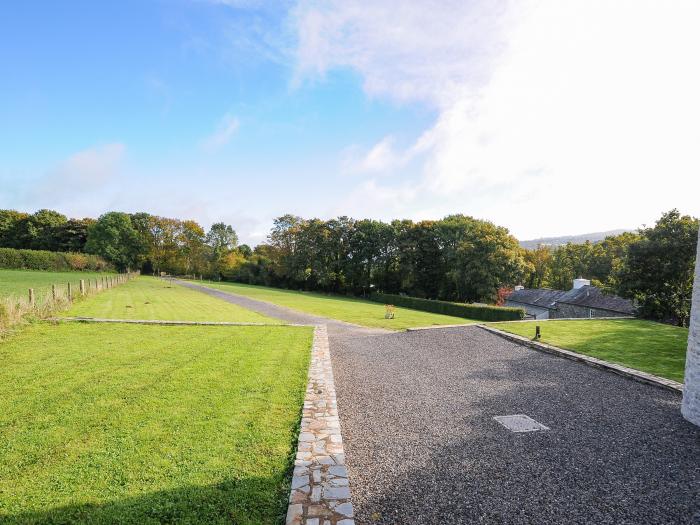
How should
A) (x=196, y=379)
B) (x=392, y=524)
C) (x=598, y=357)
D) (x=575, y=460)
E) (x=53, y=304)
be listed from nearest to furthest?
(x=392, y=524) < (x=575, y=460) < (x=196, y=379) < (x=598, y=357) < (x=53, y=304)

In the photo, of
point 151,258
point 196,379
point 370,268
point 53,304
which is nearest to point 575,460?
point 196,379

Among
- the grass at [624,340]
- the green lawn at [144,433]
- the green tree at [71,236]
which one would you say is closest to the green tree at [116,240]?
the green tree at [71,236]

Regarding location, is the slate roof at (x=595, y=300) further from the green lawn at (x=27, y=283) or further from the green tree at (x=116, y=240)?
the green tree at (x=116, y=240)

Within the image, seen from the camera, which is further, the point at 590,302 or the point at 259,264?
the point at 259,264

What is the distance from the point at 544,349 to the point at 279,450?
10.3m

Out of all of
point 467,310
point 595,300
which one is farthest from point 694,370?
point 595,300

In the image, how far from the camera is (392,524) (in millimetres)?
3652

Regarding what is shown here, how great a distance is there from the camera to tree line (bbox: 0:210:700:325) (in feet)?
65.4

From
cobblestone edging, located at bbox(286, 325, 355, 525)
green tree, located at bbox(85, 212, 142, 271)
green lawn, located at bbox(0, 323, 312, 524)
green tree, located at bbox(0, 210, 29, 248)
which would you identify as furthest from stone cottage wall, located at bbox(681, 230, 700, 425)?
green tree, located at bbox(0, 210, 29, 248)

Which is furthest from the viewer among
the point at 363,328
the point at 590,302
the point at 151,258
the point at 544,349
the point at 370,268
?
the point at 151,258

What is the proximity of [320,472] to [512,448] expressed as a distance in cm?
302

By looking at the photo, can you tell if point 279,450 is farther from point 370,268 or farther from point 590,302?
point 370,268

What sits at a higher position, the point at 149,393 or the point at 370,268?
the point at 370,268

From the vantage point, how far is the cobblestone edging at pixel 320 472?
3580mm
